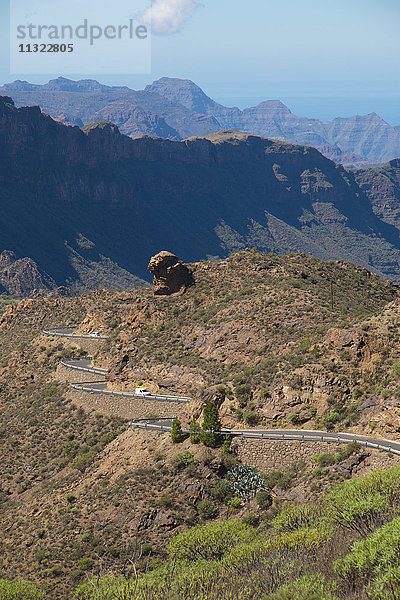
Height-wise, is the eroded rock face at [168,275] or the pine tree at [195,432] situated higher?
the eroded rock face at [168,275]

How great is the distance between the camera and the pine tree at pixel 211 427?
47750 mm

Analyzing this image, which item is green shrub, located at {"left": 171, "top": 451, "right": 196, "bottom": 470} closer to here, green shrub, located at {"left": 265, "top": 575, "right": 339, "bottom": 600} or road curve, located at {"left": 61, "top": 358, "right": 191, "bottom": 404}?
road curve, located at {"left": 61, "top": 358, "right": 191, "bottom": 404}

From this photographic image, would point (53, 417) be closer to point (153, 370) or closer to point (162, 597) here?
point (153, 370)

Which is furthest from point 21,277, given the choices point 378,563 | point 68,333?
point 378,563

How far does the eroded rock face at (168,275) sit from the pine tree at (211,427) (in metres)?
24.3

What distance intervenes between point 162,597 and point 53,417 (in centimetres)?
3577

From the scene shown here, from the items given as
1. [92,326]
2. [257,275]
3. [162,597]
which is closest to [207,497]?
[162,597]

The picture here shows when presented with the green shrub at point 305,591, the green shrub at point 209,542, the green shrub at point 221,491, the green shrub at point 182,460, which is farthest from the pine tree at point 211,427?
the green shrub at point 305,591

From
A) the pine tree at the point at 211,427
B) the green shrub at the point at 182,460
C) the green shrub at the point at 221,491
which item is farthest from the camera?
the pine tree at the point at 211,427

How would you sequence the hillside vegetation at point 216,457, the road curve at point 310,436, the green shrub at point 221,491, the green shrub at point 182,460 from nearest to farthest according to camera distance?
the hillside vegetation at point 216,457
the road curve at point 310,436
the green shrub at point 221,491
the green shrub at point 182,460

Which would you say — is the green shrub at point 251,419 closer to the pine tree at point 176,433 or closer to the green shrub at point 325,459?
the pine tree at point 176,433

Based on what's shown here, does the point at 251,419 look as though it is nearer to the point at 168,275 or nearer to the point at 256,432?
the point at 256,432

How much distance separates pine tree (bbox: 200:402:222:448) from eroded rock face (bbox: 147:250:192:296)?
79.8ft

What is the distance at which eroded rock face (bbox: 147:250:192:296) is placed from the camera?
7175cm
